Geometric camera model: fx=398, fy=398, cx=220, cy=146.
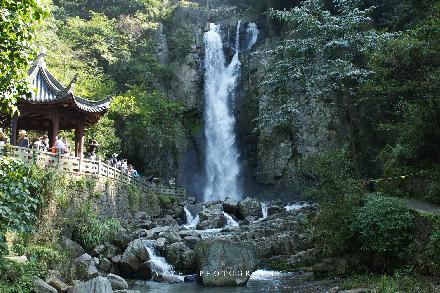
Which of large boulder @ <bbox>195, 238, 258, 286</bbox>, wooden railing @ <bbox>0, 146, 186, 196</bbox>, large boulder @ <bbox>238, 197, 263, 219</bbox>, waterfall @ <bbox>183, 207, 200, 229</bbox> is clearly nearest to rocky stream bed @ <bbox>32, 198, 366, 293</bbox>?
large boulder @ <bbox>195, 238, 258, 286</bbox>

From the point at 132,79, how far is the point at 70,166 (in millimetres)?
19679

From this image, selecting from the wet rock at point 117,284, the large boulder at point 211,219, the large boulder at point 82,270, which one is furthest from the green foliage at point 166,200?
the wet rock at point 117,284

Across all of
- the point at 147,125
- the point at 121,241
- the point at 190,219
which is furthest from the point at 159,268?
the point at 147,125

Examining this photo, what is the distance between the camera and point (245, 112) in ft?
119

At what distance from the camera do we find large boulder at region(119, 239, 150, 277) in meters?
14.5

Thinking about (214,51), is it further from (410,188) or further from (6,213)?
(6,213)

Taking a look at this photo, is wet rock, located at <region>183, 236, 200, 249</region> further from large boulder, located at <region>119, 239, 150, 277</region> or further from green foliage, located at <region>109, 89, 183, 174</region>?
green foliage, located at <region>109, 89, 183, 174</region>

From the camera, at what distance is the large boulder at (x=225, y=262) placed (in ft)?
42.8

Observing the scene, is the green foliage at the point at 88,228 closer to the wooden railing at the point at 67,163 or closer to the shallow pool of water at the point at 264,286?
the wooden railing at the point at 67,163

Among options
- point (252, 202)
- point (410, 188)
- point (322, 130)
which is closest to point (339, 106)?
point (322, 130)

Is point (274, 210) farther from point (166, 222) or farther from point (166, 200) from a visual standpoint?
point (166, 200)

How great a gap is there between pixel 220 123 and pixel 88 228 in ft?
71.0

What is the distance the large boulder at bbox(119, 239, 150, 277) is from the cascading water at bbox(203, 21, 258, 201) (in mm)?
19921

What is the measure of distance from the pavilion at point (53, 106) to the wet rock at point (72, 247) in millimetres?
5300
